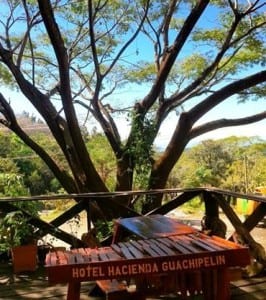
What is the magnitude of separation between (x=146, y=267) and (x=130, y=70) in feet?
27.7

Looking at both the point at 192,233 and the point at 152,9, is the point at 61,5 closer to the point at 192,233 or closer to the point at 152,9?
the point at 152,9

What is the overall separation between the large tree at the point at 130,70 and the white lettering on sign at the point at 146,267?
10.7 feet

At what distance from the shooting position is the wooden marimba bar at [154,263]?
1.98m

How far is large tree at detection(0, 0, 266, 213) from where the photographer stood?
6.00 meters

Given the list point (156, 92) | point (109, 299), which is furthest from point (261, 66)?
point (109, 299)

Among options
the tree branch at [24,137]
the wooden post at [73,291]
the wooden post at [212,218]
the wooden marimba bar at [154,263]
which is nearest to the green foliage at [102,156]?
the tree branch at [24,137]

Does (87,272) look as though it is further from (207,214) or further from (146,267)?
(207,214)

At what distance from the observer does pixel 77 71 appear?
9.45 meters

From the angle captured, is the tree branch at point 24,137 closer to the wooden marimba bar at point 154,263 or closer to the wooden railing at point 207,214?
the wooden railing at point 207,214

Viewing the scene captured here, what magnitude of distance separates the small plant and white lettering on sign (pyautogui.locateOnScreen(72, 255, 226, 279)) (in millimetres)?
2120

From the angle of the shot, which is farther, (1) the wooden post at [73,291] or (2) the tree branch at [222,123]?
(2) the tree branch at [222,123]

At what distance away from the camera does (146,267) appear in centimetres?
201

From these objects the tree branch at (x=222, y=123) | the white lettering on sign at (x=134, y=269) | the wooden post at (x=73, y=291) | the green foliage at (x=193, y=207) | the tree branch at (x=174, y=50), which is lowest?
the green foliage at (x=193, y=207)

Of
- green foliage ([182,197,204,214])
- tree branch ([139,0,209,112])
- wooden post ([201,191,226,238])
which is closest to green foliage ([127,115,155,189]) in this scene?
tree branch ([139,0,209,112])
